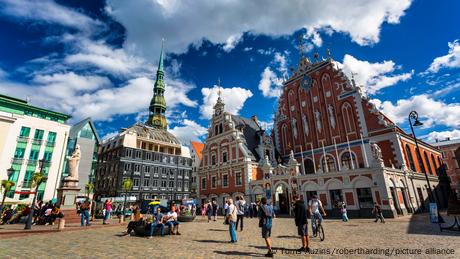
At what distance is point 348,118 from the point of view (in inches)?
1118

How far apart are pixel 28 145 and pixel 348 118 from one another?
43295mm

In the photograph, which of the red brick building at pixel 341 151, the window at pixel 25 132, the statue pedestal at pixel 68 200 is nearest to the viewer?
the statue pedestal at pixel 68 200

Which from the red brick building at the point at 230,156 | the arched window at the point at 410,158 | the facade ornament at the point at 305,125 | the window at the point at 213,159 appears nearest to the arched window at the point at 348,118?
the facade ornament at the point at 305,125

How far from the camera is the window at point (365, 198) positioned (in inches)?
833

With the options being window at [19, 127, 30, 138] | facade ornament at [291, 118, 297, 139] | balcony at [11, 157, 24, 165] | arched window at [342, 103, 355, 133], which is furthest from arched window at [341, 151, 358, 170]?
window at [19, 127, 30, 138]

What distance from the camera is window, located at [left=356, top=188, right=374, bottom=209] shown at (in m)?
21.2

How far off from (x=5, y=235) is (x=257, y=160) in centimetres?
2631

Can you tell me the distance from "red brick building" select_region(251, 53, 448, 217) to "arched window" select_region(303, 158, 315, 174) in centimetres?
1

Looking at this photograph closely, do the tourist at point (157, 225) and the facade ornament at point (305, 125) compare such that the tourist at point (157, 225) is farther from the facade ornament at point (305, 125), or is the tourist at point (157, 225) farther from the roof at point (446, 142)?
the roof at point (446, 142)

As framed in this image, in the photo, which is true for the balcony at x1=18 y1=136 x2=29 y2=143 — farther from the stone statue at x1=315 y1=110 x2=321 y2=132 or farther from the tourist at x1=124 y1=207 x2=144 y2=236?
the stone statue at x1=315 y1=110 x2=321 y2=132

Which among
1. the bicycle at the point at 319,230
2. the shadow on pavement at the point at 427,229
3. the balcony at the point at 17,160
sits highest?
the balcony at the point at 17,160

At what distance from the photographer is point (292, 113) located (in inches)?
1357

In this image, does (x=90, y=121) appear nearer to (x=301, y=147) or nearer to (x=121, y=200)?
(x=121, y=200)

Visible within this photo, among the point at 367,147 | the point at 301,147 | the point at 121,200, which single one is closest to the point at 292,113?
the point at 301,147
